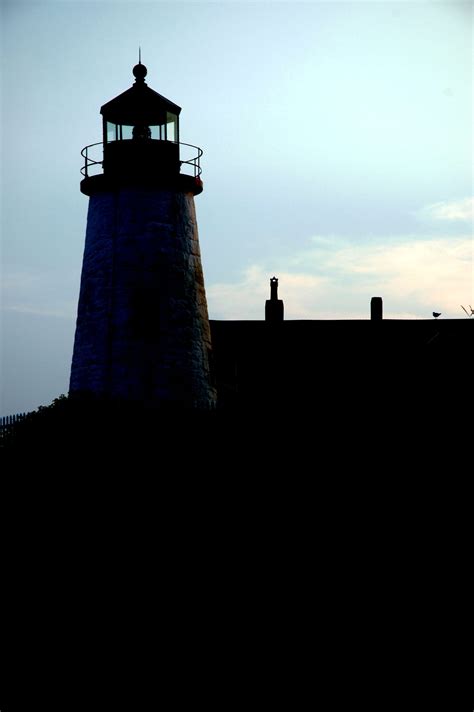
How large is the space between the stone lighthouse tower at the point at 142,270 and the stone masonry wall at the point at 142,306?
1.1 inches

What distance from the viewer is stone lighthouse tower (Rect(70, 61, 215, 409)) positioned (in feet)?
79.8

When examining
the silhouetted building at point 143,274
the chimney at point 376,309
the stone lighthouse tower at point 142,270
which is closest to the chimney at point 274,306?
the chimney at point 376,309

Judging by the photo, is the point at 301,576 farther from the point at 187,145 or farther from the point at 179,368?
the point at 187,145

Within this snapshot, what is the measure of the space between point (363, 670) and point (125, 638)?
12.6 ft

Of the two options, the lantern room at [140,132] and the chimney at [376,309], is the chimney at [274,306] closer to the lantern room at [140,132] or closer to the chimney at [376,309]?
the chimney at [376,309]

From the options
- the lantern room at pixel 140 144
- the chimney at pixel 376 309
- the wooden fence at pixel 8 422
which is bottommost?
the wooden fence at pixel 8 422

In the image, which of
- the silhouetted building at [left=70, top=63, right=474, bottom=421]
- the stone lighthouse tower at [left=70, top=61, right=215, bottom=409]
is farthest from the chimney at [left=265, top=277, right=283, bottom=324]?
the stone lighthouse tower at [left=70, top=61, right=215, bottom=409]

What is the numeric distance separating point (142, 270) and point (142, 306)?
3.28 feet

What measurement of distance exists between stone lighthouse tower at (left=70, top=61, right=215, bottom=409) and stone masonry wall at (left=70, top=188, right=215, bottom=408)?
0.03 meters

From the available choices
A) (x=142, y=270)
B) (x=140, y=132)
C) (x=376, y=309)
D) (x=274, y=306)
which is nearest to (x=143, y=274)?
(x=142, y=270)

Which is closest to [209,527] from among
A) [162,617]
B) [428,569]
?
[162,617]

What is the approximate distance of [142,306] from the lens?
79.9ft

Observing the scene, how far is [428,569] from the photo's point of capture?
16.2 meters

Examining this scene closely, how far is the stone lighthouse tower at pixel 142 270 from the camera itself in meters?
24.3
